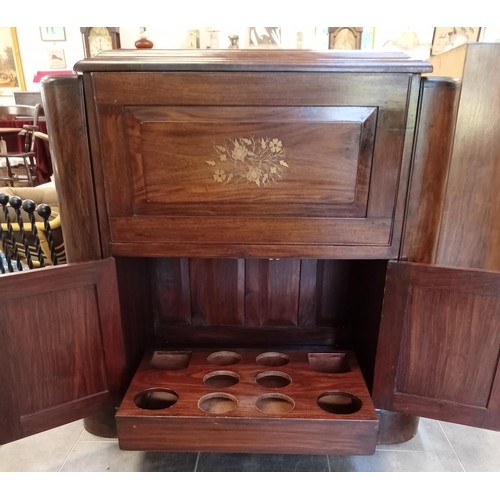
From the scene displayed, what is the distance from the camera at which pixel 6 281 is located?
785 millimetres

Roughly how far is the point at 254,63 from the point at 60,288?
0.58m

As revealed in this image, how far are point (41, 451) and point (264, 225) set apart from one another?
820mm

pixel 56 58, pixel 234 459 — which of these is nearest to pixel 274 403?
pixel 234 459

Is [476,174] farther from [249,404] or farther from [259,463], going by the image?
[259,463]

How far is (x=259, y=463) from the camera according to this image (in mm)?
1006

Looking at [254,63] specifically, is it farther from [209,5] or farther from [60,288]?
[60,288]

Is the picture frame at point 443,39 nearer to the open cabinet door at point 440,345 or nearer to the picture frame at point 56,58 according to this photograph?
the open cabinet door at point 440,345

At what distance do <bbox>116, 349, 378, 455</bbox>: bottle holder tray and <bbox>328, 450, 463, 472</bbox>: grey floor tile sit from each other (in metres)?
0.14

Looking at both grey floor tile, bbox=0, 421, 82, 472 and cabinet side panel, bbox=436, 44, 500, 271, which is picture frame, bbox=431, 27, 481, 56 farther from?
grey floor tile, bbox=0, 421, 82, 472

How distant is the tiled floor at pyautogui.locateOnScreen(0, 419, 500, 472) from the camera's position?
0.99 metres

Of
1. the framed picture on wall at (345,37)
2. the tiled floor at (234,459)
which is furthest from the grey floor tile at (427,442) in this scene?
the framed picture on wall at (345,37)

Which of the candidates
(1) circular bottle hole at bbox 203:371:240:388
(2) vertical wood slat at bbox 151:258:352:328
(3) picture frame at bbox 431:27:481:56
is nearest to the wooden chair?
(2) vertical wood slat at bbox 151:258:352:328

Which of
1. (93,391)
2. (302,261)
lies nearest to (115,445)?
(93,391)

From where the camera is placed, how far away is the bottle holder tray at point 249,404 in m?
0.84
